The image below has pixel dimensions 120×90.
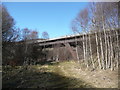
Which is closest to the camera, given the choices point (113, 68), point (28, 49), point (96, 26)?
point (113, 68)

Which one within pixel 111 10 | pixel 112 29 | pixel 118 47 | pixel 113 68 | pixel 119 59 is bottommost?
pixel 113 68

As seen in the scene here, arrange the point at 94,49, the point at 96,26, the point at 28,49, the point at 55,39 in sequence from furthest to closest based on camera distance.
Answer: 1. the point at 55,39
2. the point at 28,49
3. the point at 94,49
4. the point at 96,26

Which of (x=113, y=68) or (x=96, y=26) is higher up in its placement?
(x=96, y=26)

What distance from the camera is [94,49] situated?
1193 cm

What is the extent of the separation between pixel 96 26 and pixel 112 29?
1.26 m

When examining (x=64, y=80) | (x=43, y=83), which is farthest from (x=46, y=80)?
(x=64, y=80)

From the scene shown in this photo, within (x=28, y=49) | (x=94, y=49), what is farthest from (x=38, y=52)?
(x=94, y=49)

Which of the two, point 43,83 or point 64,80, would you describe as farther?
point 64,80

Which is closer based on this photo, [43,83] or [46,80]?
[43,83]

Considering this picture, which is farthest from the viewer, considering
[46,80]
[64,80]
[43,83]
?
[46,80]

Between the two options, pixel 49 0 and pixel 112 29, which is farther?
pixel 112 29

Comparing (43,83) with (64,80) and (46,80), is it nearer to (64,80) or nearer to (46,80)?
(46,80)

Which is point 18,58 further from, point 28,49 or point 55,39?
point 55,39

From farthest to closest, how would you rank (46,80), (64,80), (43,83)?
(46,80) → (64,80) → (43,83)
